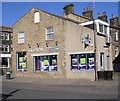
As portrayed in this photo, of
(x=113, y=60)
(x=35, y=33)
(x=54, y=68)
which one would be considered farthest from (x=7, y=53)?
(x=113, y=60)

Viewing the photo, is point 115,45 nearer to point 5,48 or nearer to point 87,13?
point 87,13

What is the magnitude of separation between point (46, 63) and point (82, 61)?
513 cm

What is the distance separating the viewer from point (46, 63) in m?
31.2

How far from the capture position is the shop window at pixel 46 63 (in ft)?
99.8

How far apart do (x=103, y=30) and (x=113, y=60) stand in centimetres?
413

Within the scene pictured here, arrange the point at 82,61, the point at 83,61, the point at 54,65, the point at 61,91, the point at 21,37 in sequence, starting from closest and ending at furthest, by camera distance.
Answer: the point at 61,91, the point at 83,61, the point at 82,61, the point at 54,65, the point at 21,37

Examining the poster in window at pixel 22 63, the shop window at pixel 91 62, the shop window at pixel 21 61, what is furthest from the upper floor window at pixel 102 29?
the poster in window at pixel 22 63

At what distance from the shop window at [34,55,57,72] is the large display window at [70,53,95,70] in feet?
8.30

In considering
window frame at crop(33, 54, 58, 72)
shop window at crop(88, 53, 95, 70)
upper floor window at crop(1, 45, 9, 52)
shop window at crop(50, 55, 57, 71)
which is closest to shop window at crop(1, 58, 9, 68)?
upper floor window at crop(1, 45, 9, 52)

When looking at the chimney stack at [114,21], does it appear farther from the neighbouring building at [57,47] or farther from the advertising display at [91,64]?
the advertising display at [91,64]

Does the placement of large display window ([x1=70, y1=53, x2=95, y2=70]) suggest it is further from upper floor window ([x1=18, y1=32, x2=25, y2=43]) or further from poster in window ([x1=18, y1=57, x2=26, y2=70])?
upper floor window ([x1=18, y1=32, x2=25, y2=43])

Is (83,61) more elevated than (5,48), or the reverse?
(5,48)

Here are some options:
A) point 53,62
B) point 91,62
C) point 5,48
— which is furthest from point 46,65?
point 5,48

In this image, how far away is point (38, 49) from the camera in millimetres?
→ 31922
